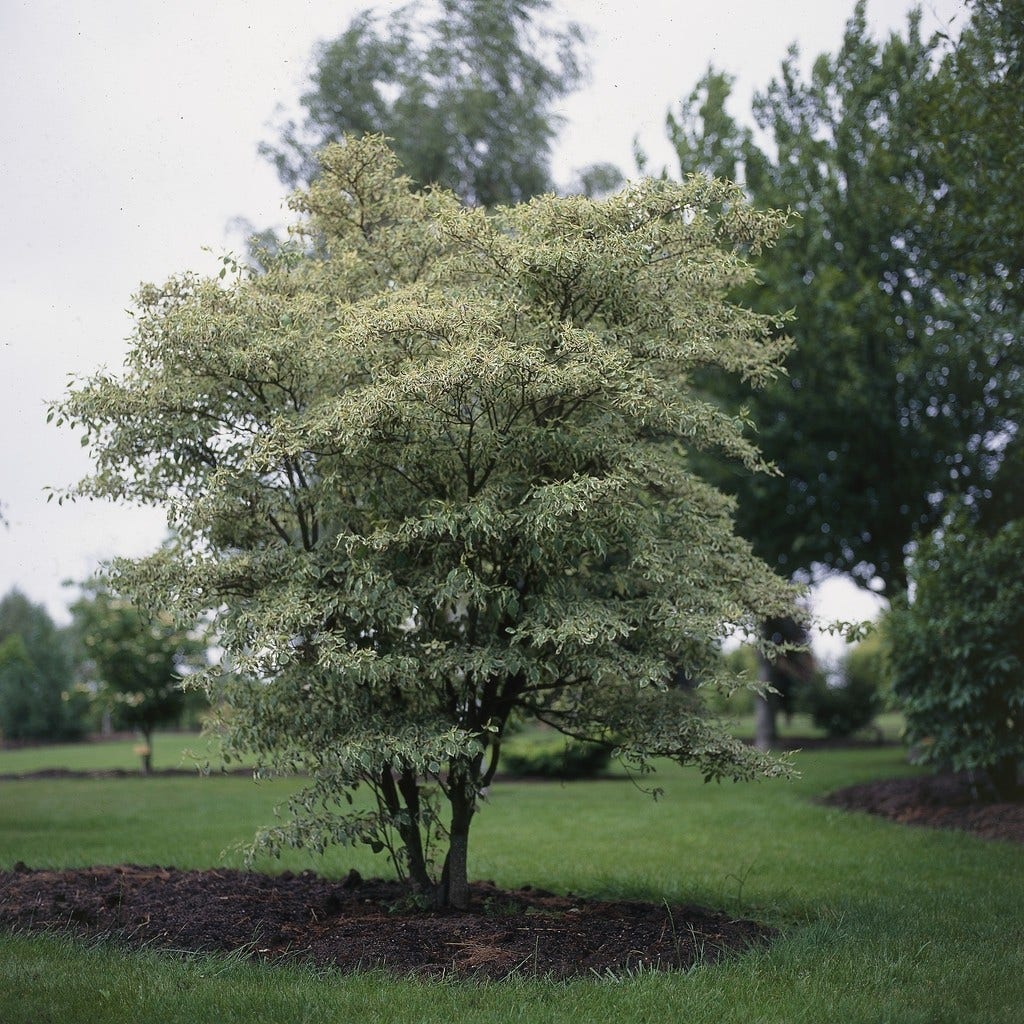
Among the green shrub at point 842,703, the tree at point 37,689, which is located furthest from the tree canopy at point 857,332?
the tree at point 37,689

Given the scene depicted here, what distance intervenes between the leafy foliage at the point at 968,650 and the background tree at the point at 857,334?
2.91 meters

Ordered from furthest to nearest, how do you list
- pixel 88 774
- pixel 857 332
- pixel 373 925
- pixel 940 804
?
pixel 88 774 → pixel 857 332 → pixel 940 804 → pixel 373 925

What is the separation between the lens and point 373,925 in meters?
6.34

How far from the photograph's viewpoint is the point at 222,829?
11148 millimetres

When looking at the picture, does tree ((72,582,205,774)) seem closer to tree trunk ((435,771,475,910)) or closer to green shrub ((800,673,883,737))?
tree trunk ((435,771,475,910))

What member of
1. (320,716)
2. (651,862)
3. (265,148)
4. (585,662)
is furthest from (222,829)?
(265,148)

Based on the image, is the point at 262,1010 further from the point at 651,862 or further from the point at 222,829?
the point at 222,829

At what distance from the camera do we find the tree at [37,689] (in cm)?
2945

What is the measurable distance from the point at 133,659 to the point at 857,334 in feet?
43.5

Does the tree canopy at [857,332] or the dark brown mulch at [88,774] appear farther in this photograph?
the dark brown mulch at [88,774]

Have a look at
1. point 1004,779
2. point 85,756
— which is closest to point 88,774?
point 85,756

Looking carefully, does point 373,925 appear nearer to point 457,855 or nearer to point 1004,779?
point 457,855

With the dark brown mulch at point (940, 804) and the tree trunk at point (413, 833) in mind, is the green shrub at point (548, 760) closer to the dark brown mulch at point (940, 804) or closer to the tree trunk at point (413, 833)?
the dark brown mulch at point (940, 804)

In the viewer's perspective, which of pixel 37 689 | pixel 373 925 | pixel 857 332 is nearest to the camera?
pixel 373 925
